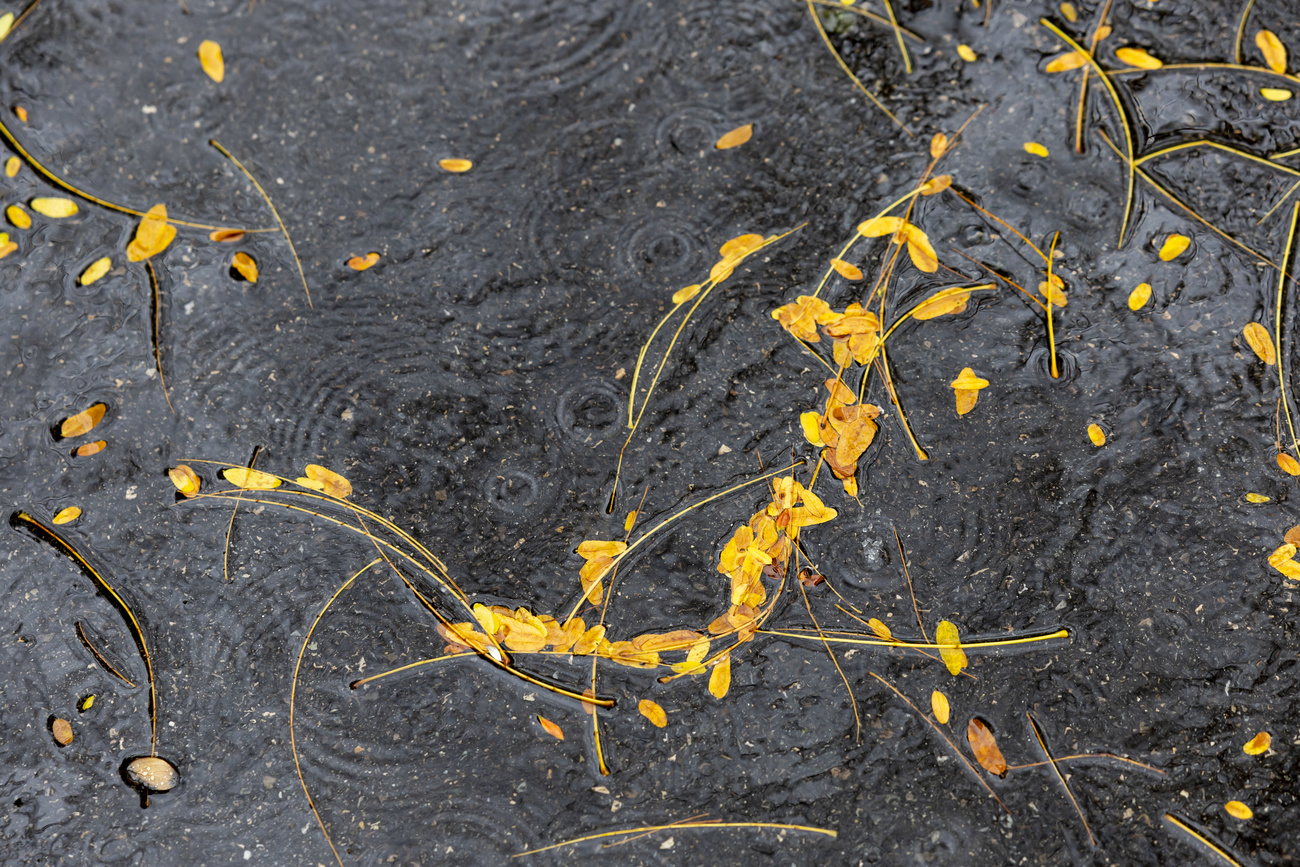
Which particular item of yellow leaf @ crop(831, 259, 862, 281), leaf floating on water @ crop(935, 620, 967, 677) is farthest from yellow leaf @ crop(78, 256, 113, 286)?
leaf floating on water @ crop(935, 620, 967, 677)

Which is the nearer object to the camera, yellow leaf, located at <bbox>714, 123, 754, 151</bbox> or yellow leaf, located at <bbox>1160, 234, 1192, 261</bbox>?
yellow leaf, located at <bbox>1160, 234, 1192, 261</bbox>

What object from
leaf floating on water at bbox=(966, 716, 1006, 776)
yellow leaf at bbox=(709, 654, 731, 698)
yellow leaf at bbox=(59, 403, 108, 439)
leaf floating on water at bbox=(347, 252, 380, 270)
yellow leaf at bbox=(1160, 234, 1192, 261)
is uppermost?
leaf floating on water at bbox=(347, 252, 380, 270)

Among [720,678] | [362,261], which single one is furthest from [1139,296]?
[362,261]

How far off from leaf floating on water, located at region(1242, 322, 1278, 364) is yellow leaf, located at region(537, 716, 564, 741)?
1924 millimetres

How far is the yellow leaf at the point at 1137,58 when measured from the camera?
2.07 metres

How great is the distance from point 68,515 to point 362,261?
0.96 metres

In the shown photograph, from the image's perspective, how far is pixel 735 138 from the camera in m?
2.05

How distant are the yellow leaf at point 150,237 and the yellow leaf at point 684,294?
139 centimetres

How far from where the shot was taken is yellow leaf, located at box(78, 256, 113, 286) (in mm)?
1990

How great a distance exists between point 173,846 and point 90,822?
0.69ft

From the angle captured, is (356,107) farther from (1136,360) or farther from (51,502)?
(1136,360)

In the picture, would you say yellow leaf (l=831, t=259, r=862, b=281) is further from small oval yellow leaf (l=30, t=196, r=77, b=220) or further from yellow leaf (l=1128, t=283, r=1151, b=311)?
small oval yellow leaf (l=30, t=196, r=77, b=220)

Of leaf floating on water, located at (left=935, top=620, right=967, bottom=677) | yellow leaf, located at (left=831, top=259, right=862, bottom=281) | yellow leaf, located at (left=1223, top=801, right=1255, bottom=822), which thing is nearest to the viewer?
yellow leaf, located at (left=1223, top=801, right=1255, bottom=822)

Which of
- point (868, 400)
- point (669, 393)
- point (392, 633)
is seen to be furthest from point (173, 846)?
point (868, 400)
